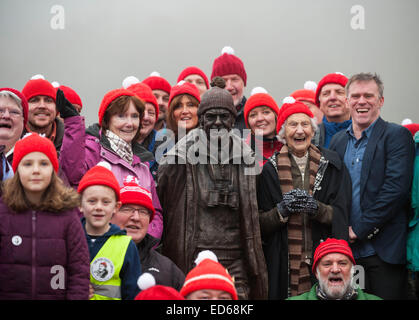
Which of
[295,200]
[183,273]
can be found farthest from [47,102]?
[295,200]

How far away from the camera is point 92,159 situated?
4.38 m

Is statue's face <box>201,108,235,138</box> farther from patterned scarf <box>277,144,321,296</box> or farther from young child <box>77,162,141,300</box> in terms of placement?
young child <box>77,162,141,300</box>

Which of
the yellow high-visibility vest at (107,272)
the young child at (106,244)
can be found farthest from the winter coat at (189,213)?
the yellow high-visibility vest at (107,272)

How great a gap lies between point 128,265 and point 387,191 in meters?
2.11

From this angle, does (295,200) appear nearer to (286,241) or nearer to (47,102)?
(286,241)

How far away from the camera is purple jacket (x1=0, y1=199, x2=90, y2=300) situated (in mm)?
3242

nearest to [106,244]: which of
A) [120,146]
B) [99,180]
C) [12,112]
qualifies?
[99,180]

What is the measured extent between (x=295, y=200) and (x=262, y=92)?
1.78m

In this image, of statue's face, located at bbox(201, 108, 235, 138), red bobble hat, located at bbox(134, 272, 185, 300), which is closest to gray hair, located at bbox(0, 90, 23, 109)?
statue's face, located at bbox(201, 108, 235, 138)

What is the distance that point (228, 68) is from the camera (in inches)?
259

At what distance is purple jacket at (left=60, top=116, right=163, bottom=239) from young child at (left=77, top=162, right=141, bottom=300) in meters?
0.44

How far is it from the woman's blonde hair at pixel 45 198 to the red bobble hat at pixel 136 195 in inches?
26.5

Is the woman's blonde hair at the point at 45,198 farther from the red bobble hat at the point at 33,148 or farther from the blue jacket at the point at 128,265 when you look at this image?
the blue jacket at the point at 128,265

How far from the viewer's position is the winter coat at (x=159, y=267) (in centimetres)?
387
